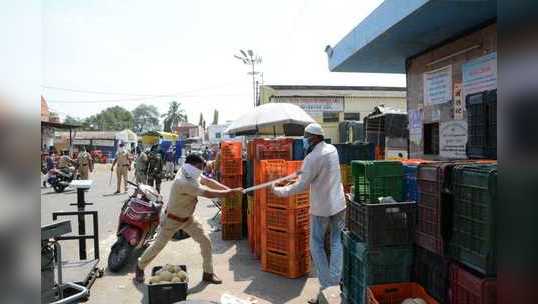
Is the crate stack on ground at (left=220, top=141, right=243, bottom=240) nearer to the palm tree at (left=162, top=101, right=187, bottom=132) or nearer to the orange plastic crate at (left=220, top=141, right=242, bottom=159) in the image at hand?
the orange plastic crate at (left=220, top=141, right=242, bottom=159)

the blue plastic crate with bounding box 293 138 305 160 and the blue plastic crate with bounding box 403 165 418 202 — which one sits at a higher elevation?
the blue plastic crate with bounding box 293 138 305 160

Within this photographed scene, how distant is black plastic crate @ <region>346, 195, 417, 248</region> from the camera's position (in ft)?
11.4

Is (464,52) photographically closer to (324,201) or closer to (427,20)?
(427,20)

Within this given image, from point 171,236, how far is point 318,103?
23110 millimetres

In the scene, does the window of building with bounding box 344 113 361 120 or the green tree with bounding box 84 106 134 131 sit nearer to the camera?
the window of building with bounding box 344 113 361 120

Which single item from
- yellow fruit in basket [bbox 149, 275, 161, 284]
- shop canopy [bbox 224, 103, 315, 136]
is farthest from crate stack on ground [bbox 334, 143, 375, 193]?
yellow fruit in basket [bbox 149, 275, 161, 284]

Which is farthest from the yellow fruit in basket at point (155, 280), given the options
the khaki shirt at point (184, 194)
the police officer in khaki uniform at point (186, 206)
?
the khaki shirt at point (184, 194)

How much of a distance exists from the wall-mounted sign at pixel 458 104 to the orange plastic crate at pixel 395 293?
13.1 ft

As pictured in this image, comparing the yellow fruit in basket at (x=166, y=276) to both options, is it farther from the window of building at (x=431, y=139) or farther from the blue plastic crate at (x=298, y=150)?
the window of building at (x=431, y=139)

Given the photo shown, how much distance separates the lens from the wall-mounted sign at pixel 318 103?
89.8ft

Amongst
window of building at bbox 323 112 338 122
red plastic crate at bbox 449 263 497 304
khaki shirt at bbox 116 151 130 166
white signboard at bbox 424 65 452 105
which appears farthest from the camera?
window of building at bbox 323 112 338 122

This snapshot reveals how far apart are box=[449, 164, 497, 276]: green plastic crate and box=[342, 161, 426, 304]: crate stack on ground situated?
0.55m
